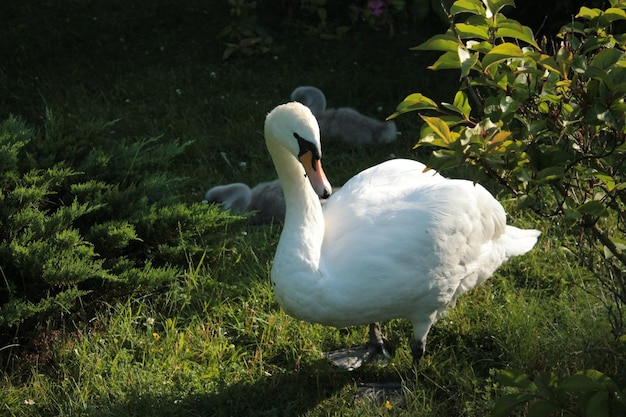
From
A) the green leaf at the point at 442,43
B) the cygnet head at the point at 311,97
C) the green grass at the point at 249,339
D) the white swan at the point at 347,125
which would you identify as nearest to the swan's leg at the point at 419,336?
the green grass at the point at 249,339

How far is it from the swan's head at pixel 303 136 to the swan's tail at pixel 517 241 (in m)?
1.09

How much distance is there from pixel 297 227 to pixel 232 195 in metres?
2.14

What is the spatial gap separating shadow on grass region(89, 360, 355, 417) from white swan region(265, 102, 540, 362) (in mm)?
448

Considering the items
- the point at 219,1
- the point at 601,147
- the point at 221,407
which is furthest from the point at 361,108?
the point at 601,147

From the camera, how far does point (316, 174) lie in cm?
362

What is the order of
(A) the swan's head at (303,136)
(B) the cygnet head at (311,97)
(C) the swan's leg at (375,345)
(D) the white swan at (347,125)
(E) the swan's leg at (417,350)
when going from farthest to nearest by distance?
1. (B) the cygnet head at (311,97)
2. (D) the white swan at (347,125)
3. (C) the swan's leg at (375,345)
4. (E) the swan's leg at (417,350)
5. (A) the swan's head at (303,136)

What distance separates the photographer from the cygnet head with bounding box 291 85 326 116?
696 cm

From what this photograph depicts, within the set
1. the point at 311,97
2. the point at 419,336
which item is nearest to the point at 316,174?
the point at 419,336

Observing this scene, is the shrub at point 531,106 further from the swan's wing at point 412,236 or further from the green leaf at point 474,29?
the swan's wing at point 412,236

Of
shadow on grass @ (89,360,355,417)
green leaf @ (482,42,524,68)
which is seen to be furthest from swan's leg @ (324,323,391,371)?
green leaf @ (482,42,524,68)

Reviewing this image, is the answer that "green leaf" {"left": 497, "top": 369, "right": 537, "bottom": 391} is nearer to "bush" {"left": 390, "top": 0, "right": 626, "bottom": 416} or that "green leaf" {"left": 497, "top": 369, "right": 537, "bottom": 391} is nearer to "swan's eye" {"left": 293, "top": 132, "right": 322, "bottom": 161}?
"bush" {"left": 390, "top": 0, "right": 626, "bottom": 416}

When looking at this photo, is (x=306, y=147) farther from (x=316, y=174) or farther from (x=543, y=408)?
(x=543, y=408)

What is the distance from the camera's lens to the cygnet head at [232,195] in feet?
18.8

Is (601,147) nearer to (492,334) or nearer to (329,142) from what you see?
(492,334)
